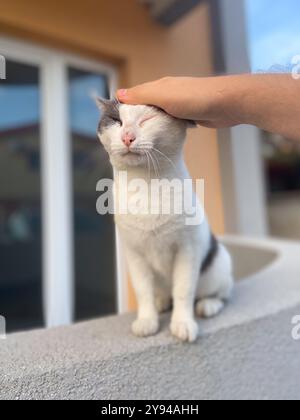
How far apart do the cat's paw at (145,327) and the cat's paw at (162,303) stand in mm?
63

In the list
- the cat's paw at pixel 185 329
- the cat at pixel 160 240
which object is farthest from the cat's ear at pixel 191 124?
→ the cat's paw at pixel 185 329

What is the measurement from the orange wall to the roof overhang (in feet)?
0.05

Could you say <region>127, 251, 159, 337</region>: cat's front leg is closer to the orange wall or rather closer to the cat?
the cat

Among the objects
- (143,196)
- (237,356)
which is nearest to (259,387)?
(237,356)

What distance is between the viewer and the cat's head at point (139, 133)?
390mm

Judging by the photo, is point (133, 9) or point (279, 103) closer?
point (279, 103)

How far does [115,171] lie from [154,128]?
0.27ft

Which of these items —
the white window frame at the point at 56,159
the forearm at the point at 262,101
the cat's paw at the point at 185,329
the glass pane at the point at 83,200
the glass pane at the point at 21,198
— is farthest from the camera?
the glass pane at the point at 21,198

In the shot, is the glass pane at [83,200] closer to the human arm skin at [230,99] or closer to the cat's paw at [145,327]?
the cat's paw at [145,327]

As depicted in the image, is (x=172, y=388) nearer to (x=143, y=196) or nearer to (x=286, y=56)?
(x=143, y=196)

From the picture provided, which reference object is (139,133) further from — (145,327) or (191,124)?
(145,327)

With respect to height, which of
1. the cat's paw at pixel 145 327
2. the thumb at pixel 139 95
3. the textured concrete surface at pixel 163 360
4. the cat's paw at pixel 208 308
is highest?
the thumb at pixel 139 95

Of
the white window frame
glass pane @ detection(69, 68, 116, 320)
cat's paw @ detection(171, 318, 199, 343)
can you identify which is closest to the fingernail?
cat's paw @ detection(171, 318, 199, 343)

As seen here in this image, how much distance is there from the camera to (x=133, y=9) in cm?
70
